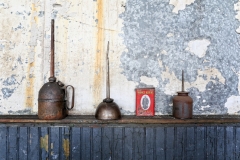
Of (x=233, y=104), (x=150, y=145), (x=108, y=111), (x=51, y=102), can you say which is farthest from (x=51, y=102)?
(x=233, y=104)

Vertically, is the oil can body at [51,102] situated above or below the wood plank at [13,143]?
above

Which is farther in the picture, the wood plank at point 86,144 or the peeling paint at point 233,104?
the peeling paint at point 233,104

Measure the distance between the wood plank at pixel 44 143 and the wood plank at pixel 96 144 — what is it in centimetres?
42

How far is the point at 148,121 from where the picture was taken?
2.28 meters

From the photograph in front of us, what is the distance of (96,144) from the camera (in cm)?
231

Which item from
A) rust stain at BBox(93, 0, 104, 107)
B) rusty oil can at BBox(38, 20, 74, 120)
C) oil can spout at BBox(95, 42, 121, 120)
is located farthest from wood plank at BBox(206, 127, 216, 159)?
rusty oil can at BBox(38, 20, 74, 120)

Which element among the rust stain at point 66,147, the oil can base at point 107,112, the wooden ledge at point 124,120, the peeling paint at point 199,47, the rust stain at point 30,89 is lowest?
the rust stain at point 66,147

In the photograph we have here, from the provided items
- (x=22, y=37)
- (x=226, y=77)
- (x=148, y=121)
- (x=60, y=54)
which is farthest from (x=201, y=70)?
(x=22, y=37)

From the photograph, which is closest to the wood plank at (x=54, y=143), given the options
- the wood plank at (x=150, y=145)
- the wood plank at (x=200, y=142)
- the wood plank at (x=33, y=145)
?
the wood plank at (x=33, y=145)

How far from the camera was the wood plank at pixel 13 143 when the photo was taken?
2293 mm

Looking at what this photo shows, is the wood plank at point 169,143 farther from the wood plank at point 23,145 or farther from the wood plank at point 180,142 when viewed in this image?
the wood plank at point 23,145

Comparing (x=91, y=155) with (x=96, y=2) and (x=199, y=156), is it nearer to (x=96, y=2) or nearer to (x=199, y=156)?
(x=199, y=156)

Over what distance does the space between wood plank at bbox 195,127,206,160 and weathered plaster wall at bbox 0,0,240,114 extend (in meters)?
0.25

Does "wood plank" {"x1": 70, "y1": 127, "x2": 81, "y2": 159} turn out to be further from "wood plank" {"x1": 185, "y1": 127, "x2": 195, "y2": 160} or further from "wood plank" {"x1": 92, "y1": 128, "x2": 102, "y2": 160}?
"wood plank" {"x1": 185, "y1": 127, "x2": 195, "y2": 160}
